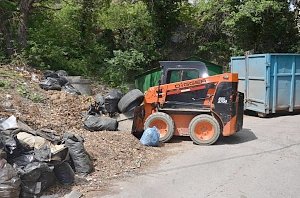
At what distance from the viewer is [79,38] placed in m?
17.6

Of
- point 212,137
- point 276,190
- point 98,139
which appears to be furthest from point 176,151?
point 276,190

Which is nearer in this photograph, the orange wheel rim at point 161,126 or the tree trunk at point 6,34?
the orange wheel rim at point 161,126

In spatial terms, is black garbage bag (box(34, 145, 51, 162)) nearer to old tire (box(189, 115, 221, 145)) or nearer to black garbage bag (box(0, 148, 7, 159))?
black garbage bag (box(0, 148, 7, 159))

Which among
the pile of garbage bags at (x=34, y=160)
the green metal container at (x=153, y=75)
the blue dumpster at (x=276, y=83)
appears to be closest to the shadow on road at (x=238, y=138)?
the blue dumpster at (x=276, y=83)

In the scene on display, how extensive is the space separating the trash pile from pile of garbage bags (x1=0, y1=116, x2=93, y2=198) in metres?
2.20

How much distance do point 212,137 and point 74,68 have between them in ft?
25.7

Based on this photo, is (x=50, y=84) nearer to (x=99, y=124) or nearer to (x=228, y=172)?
(x=99, y=124)

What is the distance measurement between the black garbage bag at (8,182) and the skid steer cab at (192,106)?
14.2 ft

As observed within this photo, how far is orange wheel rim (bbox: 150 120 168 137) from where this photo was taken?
30.5 feet

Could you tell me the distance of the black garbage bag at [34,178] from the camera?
18.0ft

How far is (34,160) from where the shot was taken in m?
5.73

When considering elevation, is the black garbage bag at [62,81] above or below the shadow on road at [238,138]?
above

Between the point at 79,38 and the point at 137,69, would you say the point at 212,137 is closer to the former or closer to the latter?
the point at 137,69

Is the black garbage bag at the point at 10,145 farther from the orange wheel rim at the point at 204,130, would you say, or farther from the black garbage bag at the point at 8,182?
the orange wheel rim at the point at 204,130
